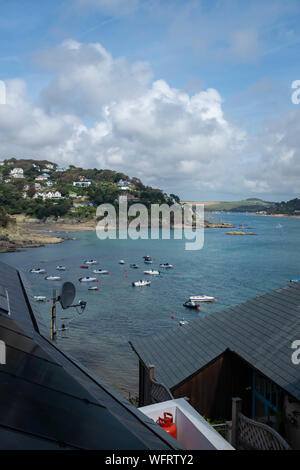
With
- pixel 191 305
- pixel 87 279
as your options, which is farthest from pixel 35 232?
pixel 191 305

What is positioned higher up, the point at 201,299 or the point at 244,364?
the point at 244,364

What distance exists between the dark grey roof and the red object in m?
1.61

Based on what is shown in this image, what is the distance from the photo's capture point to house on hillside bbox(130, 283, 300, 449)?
6.04 m

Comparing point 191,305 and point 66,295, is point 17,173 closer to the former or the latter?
point 191,305

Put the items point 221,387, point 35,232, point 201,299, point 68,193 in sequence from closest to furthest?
point 221,387
point 201,299
point 35,232
point 68,193

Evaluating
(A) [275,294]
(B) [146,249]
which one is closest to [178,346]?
(A) [275,294]

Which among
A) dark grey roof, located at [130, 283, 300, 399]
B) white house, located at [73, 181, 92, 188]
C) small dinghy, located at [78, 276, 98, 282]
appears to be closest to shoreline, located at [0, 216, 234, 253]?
small dinghy, located at [78, 276, 98, 282]

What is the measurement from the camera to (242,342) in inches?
287

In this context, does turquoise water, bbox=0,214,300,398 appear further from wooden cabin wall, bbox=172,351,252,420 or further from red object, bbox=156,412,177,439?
red object, bbox=156,412,177,439

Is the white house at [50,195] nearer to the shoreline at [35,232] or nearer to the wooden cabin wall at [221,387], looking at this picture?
the shoreline at [35,232]

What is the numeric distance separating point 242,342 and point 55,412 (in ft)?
18.5

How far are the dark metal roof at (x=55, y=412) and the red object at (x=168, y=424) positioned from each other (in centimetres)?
217

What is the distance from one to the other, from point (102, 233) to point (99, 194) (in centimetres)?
3374

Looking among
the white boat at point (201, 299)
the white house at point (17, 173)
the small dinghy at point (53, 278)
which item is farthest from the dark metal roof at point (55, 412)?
the white house at point (17, 173)
